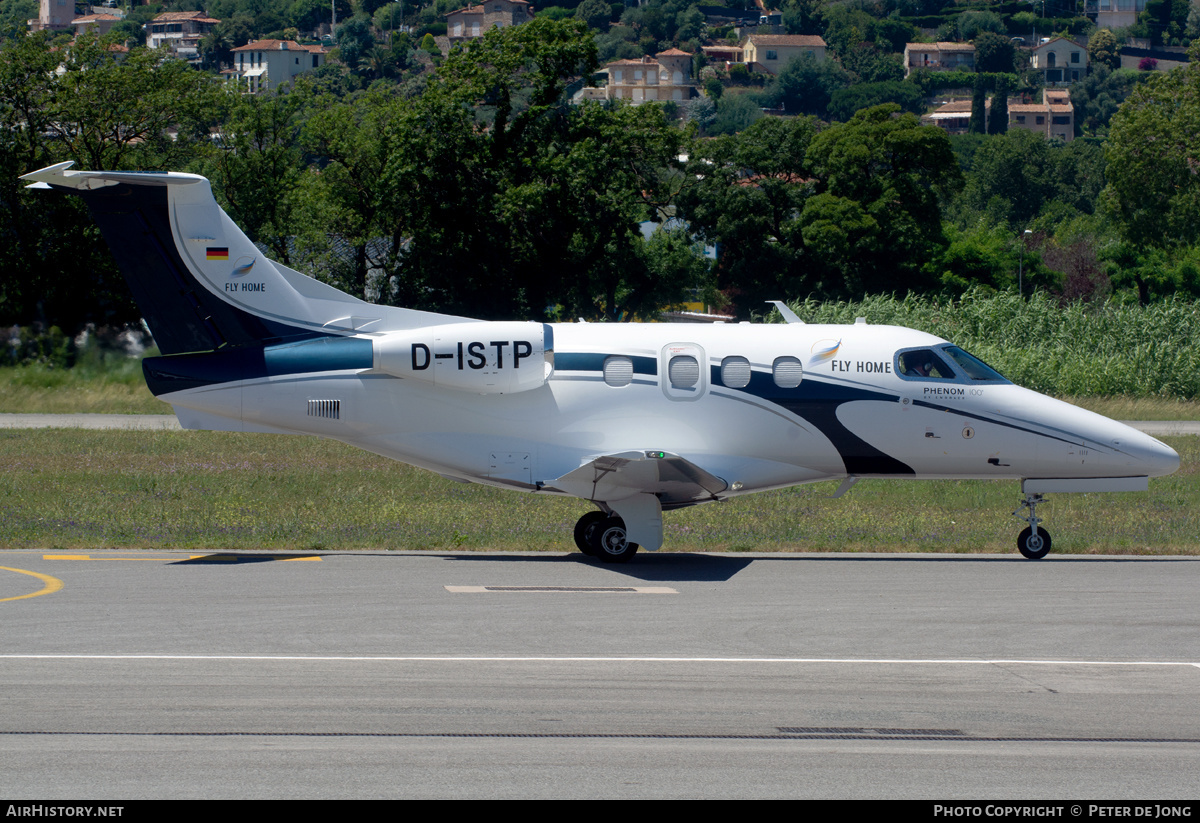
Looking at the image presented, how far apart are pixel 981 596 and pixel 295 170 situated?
161 feet

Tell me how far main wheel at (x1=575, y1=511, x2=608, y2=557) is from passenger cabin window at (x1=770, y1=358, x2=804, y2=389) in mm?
3197

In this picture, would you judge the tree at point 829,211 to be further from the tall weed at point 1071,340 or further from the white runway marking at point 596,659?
the white runway marking at point 596,659

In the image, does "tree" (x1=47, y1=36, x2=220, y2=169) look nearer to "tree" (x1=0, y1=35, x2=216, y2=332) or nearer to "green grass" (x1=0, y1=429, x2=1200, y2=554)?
"tree" (x1=0, y1=35, x2=216, y2=332)

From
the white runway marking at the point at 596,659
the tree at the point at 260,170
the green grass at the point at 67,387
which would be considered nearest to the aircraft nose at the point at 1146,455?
the white runway marking at the point at 596,659

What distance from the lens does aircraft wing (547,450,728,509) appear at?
16844mm

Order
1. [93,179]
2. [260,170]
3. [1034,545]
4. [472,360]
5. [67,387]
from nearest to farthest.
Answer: [93,179] → [472,360] → [1034,545] → [67,387] → [260,170]

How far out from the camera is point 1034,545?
60.2 ft

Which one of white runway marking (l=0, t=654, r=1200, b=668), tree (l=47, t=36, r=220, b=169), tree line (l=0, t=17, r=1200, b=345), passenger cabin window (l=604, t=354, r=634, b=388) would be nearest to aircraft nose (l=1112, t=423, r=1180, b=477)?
white runway marking (l=0, t=654, r=1200, b=668)

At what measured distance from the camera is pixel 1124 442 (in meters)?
18.1

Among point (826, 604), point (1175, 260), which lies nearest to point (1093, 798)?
point (826, 604)

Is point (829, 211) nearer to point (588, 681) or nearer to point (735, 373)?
point (735, 373)

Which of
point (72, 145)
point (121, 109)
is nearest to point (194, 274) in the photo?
point (72, 145)

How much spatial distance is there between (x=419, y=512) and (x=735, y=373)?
23.2 ft
